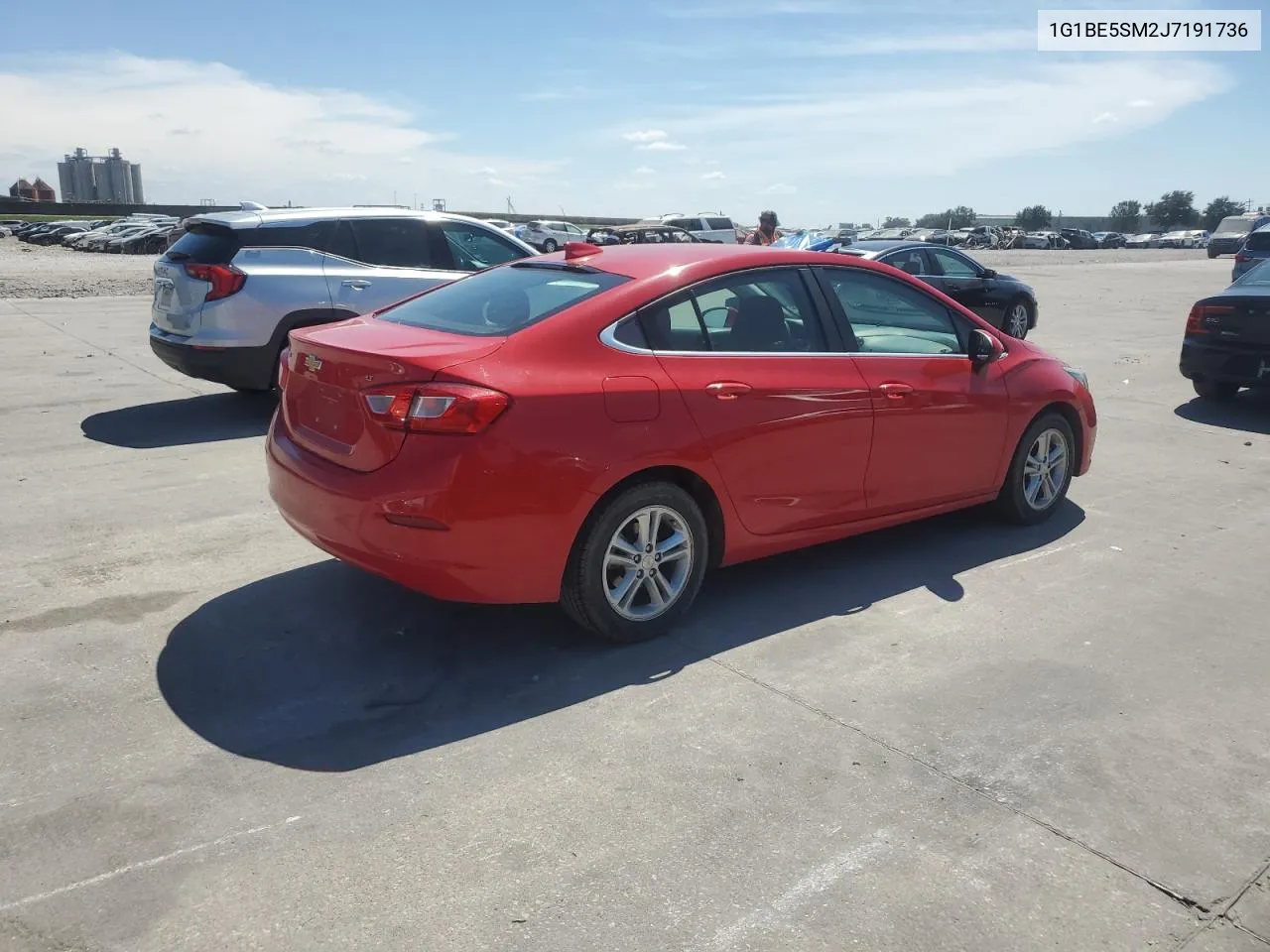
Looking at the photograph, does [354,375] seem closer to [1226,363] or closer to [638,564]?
[638,564]

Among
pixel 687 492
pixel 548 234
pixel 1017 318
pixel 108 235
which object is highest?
pixel 548 234

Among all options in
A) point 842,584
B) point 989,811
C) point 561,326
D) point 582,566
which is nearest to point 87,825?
point 582,566

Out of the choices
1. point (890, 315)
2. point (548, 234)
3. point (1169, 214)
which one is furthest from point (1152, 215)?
point (890, 315)

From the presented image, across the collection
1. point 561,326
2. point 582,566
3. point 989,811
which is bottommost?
point 989,811

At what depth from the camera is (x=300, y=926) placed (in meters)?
2.70

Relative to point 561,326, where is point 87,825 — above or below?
below

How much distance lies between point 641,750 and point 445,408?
141 centimetres

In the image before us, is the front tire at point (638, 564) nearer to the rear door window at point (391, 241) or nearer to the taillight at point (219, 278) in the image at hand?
the taillight at point (219, 278)

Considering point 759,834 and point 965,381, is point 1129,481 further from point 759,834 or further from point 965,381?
point 759,834

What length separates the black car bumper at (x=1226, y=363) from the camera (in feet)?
31.6

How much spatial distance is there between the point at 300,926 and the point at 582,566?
1.82 metres

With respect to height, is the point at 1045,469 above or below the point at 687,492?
below

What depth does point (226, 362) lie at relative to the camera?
8234 mm

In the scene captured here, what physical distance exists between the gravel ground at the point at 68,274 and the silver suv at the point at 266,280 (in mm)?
13580
